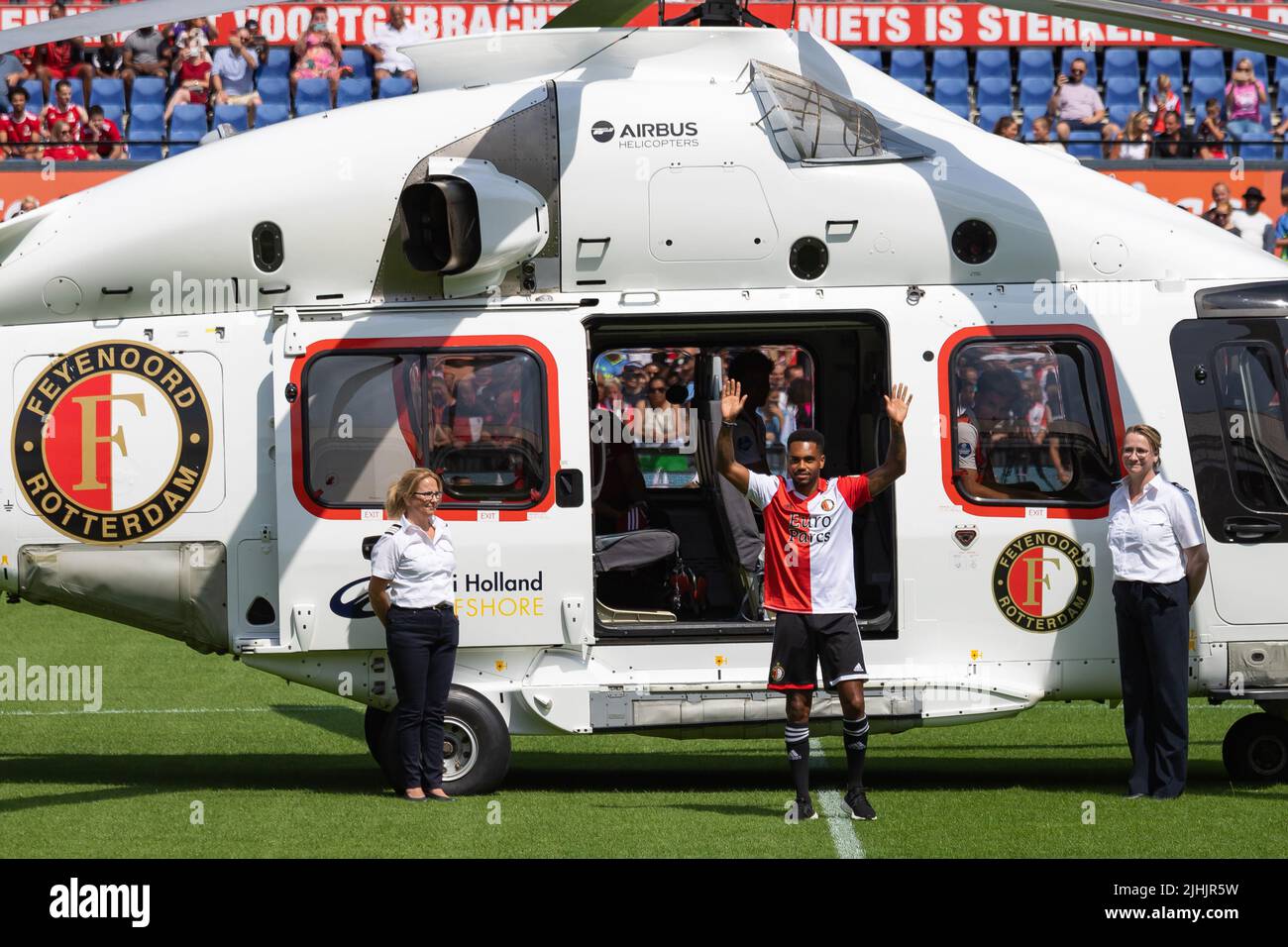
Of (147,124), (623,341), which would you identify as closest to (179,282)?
(623,341)

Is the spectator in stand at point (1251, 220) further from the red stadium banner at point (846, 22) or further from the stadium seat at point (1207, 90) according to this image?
the red stadium banner at point (846, 22)

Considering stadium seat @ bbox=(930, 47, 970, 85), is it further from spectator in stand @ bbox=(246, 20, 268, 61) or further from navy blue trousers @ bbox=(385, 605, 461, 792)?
navy blue trousers @ bbox=(385, 605, 461, 792)

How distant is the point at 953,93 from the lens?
2459 cm

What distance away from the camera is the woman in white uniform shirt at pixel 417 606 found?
9422 millimetres

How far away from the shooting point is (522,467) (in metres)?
9.81

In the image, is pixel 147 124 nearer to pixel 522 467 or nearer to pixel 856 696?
pixel 522 467

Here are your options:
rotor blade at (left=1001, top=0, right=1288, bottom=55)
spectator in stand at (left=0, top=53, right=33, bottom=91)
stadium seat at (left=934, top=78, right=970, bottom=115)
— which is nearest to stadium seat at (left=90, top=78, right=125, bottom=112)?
spectator in stand at (left=0, top=53, right=33, bottom=91)

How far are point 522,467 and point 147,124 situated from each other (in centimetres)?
1541

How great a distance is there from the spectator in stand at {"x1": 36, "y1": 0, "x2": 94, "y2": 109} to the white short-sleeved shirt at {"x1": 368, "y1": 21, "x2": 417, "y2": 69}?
3.75 meters

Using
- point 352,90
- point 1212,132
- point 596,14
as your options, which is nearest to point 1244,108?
point 1212,132

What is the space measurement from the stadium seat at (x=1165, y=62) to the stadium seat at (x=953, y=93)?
268 cm

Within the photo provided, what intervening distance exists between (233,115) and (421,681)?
15.2 m

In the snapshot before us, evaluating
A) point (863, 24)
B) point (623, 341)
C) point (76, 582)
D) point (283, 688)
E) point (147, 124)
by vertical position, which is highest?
point (863, 24)

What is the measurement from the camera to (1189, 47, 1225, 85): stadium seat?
995 inches
